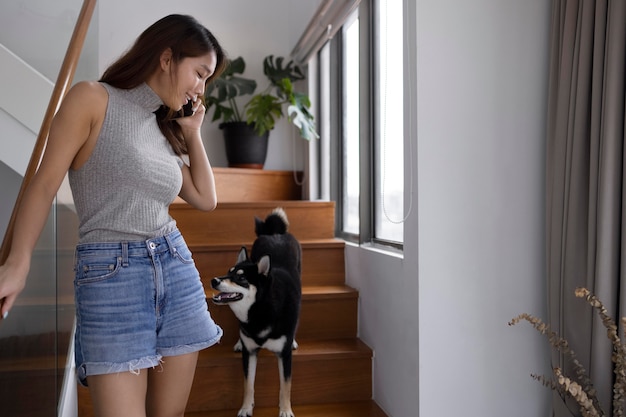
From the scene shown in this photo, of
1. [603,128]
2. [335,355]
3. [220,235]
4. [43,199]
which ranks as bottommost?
[335,355]

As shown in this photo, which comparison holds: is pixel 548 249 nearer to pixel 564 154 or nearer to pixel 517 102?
pixel 564 154

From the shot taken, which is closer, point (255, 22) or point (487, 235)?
point (487, 235)

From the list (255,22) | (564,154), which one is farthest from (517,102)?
→ (255,22)

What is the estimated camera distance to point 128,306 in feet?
4.07

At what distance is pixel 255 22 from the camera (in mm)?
4676

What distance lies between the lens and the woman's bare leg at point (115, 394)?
1241mm

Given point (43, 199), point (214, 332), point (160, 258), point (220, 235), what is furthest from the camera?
point (220, 235)

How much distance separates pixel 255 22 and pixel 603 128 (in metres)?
3.39

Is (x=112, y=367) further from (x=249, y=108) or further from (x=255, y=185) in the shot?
(x=249, y=108)

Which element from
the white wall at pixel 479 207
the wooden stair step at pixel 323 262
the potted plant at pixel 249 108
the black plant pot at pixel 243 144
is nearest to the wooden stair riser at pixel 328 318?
the wooden stair step at pixel 323 262

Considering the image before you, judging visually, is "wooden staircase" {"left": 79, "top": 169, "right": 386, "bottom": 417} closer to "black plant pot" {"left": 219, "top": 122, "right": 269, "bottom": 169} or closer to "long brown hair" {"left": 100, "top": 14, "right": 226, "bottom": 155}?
"black plant pot" {"left": 219, "top": 122, "right": 269, "bottom": 169}

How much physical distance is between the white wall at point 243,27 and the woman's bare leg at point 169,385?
3.36 metres

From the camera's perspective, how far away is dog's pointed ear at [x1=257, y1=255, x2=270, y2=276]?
2.34m

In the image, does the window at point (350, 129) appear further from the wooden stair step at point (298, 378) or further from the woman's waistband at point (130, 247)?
the woman's waistband at point (130, 247)
